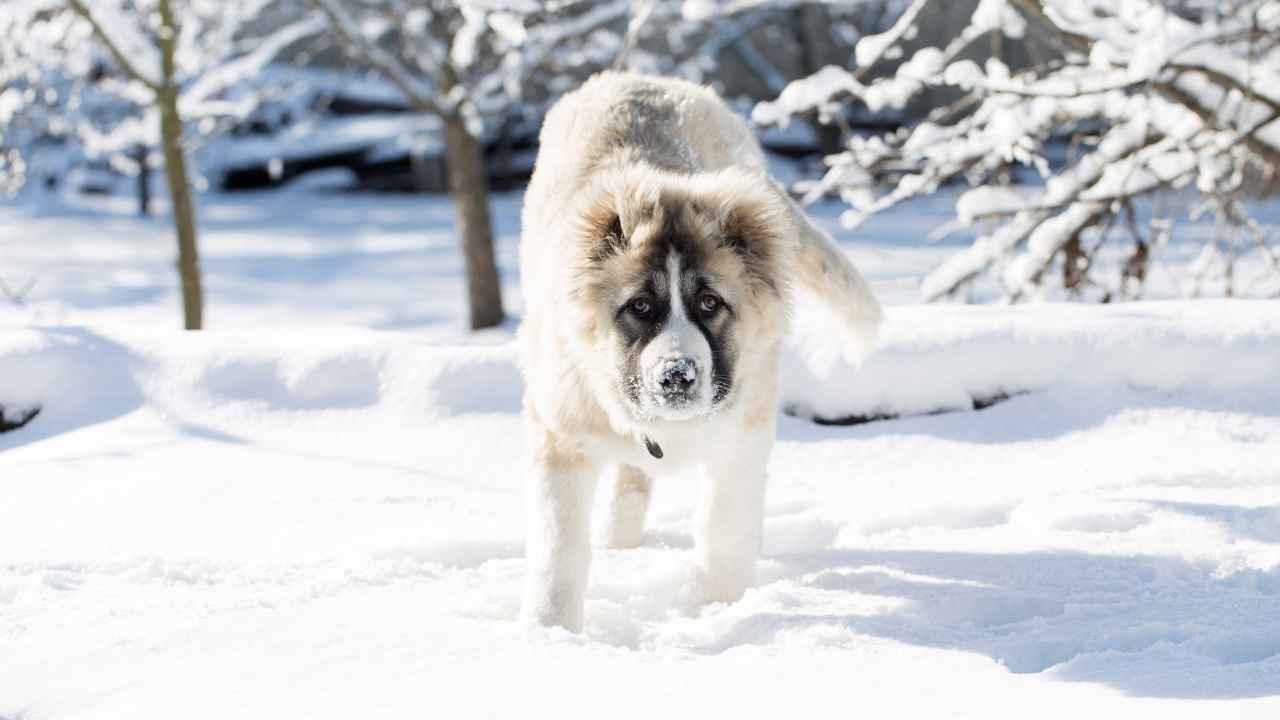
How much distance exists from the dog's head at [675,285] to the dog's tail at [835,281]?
808 mm

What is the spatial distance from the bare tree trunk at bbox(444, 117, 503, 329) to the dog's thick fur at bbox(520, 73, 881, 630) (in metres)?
8.12

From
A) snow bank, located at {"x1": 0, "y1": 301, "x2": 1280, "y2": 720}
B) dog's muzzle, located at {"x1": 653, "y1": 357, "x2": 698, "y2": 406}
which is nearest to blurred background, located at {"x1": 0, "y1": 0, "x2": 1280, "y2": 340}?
snow bank, located at {"x1": 0, "y1": 301, "x2": 1280, "y2": 720}

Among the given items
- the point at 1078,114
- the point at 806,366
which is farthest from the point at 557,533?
the point at 1078,114

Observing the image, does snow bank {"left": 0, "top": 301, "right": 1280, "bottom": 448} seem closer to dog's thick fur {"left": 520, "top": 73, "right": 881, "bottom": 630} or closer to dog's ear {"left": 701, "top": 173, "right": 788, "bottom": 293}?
dog's thick fur {"left": 520, "top": 73, "right": 881, "bottom": 630}

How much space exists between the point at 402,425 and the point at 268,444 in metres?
0.58

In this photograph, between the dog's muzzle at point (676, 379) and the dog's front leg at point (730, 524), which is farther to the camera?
the dog's front leg at point (730, 524)

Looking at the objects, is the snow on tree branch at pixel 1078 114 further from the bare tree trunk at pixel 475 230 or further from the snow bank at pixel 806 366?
the bare tree trunk at pixel 475 230

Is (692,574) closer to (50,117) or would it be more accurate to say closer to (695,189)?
(695,189)

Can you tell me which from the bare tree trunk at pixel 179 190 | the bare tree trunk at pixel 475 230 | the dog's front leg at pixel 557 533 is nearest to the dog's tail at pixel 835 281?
the dog's front leg at pixel 557 533

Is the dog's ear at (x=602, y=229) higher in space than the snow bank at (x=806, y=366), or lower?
higher

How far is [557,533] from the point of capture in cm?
352

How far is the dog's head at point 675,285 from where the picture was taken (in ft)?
10.6

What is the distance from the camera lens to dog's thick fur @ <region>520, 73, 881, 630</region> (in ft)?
11.0

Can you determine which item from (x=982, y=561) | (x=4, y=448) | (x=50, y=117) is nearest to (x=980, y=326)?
(x=982, y=561)
